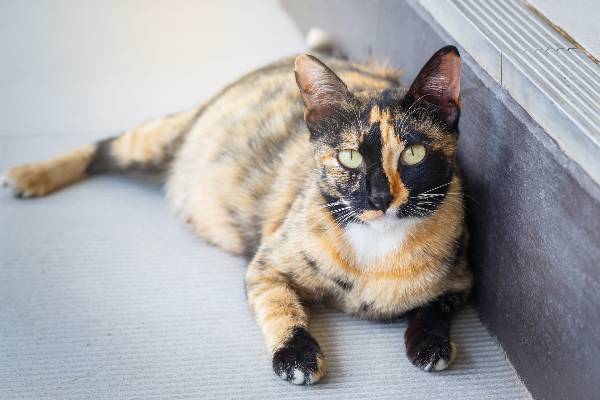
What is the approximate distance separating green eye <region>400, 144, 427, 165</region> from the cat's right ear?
0.61 ft

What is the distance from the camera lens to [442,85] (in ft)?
5.26

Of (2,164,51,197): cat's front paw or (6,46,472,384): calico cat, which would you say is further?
(2,164,51,197): cat's front paw

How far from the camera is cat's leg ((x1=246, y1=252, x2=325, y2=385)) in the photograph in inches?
66.6

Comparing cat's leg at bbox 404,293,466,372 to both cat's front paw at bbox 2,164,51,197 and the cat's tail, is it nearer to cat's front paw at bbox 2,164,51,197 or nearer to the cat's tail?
the cat's tail

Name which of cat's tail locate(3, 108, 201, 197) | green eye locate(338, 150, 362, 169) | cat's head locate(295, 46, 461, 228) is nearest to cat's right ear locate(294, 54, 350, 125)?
cat's head locate(295, 46, 461, 228)

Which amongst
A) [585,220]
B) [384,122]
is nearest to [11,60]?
[384,122]

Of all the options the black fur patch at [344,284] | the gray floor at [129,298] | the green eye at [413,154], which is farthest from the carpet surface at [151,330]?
the green eye at [413,154]

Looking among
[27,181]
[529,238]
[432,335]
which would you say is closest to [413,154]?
[529,238]

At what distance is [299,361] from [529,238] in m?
0.56

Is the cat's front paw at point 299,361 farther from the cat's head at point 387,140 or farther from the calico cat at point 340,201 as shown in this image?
the cat's head at point 387,140

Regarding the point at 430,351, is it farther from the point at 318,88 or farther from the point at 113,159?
the point at 113,159

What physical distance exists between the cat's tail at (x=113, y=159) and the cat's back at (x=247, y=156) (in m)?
0.07

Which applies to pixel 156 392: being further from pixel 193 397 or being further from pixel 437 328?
pixel 437 328

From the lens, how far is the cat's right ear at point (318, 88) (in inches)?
64.4
